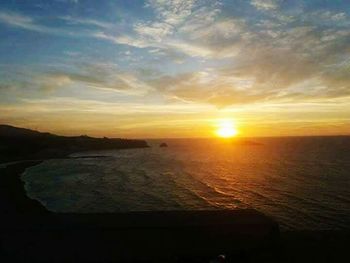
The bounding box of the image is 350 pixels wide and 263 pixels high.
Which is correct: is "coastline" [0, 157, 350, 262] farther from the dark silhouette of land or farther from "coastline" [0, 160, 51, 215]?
"coastline" [0, 160, 51, 215]

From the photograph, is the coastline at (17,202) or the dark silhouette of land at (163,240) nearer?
the dark silhouette of land at (163,240)

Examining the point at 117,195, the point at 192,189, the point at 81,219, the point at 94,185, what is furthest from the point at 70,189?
the point at 81,219

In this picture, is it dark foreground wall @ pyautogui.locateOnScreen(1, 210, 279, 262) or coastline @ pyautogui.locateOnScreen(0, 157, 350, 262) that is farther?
coastline @ pyautogui.locateOnScreen(0, 157, 350, 262)

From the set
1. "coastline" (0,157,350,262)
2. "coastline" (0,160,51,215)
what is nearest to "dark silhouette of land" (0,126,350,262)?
"coastline" (0,157,350,262)

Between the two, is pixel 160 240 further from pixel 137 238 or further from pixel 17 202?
pixel 17 202

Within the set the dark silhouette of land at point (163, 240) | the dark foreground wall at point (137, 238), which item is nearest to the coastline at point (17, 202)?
the dark foreground wall at point (137, 238)

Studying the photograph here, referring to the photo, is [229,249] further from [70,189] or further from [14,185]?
[14,185]

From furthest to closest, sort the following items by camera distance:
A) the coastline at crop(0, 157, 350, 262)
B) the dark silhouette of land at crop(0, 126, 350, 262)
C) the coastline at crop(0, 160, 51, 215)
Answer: the coastline at crop(0, 160, 51, 215)
the coastline at crop(0, 157, 350, 262)
the dark silhouette of land at crop(0, 126, 350, 262)

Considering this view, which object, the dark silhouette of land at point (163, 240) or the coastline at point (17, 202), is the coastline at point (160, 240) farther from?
the coastline at point (17, 202)

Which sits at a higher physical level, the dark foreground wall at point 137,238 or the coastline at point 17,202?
the dark foreground wall at point 137,238

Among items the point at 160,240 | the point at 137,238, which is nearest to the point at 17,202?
the point at 137,238

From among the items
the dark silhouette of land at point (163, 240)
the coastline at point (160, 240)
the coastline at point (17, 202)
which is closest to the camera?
the dark silhouette of land at point (163, 240)
